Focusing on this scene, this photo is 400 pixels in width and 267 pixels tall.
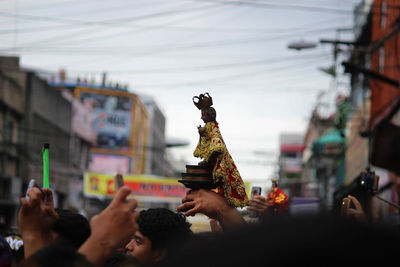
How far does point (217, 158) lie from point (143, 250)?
677 mm

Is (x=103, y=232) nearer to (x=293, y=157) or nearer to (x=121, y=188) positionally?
(x=121, y=188)

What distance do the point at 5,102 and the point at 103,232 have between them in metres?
30.3

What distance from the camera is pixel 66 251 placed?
1.88m

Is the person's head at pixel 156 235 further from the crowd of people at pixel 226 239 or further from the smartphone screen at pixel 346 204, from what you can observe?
the smartphone screen at pixel 346 204

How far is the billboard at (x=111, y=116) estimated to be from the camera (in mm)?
63750

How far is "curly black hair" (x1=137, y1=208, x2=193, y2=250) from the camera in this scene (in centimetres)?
382

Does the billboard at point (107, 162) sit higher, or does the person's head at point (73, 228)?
the billboard at point (107, 162)

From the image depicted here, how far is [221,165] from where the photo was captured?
13.4 feet

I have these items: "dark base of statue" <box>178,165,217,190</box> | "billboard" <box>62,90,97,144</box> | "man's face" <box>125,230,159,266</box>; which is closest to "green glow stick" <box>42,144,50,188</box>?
"man's face" <box>125,230,159,266</box>

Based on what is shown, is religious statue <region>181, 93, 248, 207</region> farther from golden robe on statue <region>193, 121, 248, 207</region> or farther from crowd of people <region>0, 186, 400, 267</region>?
crowd of people <region>0, 186, 400, 267</region>

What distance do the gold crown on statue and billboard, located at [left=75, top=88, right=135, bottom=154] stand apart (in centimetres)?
5896

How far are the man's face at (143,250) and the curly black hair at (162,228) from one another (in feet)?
0.08

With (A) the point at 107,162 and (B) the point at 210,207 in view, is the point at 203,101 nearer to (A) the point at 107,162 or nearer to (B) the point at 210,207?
(B) the point at 210,207

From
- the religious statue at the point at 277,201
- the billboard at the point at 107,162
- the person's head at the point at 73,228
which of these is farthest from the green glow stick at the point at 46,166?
the billboard at the point at 107,162
